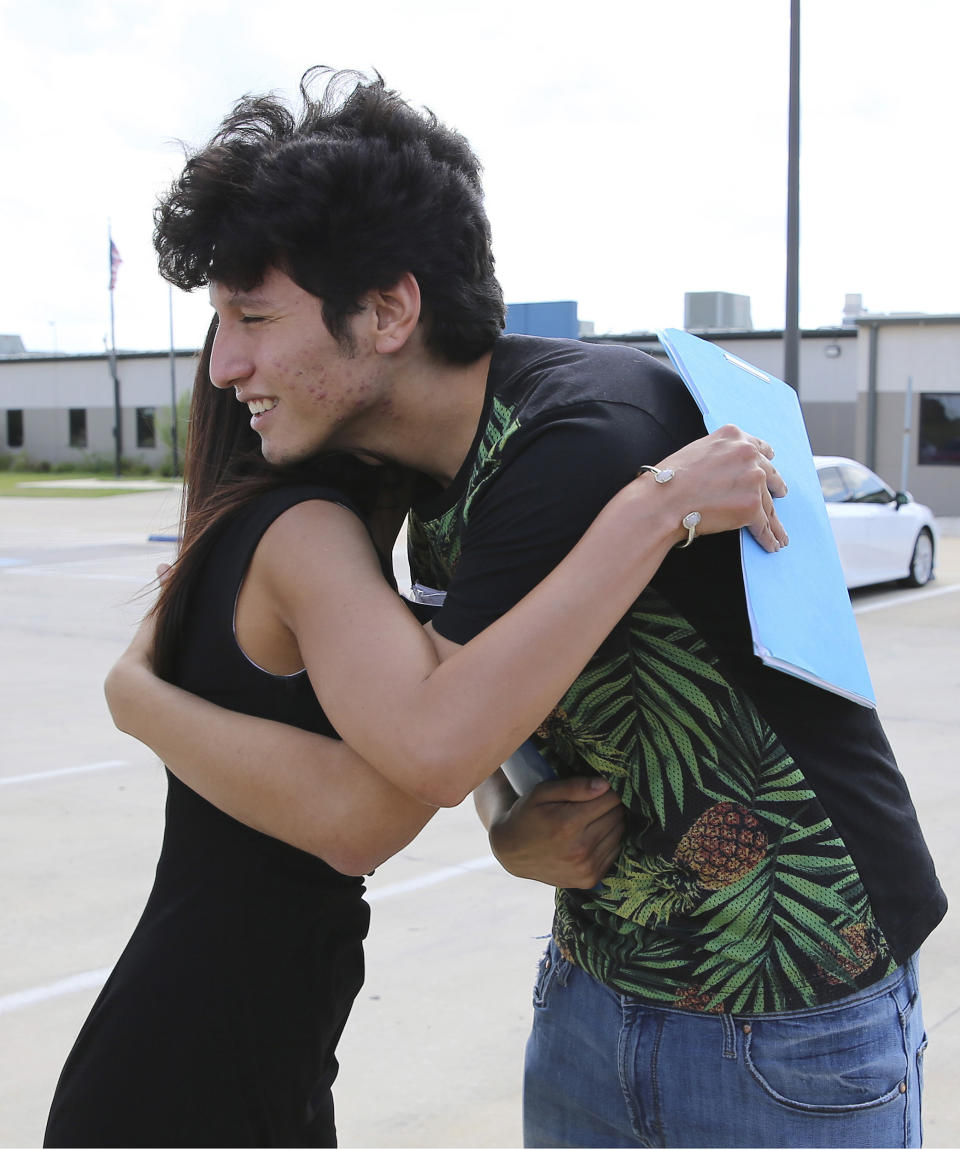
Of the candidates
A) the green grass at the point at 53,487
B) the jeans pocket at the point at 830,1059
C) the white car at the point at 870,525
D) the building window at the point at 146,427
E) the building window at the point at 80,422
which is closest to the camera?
the jeans pocket at the point at 830,1059

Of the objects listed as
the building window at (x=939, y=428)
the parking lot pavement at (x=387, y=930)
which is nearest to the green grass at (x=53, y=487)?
the building window at (x=939, y=428)

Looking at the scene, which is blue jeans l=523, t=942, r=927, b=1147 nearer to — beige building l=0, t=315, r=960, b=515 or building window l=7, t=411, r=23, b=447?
beige building l=0, t=315, r=960, b=515

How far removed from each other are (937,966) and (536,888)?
1.41 metres

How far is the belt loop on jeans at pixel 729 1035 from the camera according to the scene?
1476 mm

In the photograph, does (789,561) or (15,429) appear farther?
(15,429)

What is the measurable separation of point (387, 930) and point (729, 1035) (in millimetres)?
2981

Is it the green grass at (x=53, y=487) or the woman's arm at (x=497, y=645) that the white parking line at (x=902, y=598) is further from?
the green grass at (x=53, y=487)

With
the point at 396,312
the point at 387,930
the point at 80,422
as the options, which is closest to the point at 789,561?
the point at 396,312

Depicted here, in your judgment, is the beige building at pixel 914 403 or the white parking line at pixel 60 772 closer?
the white parking line at pixel 60 772

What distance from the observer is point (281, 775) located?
1475 millimetres

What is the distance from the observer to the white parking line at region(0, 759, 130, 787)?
613 cm

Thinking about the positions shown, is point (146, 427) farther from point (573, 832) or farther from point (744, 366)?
point (573, 832)

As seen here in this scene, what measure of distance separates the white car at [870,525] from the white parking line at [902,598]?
22cm

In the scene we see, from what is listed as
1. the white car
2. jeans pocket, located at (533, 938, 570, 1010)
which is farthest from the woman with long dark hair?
the white car
